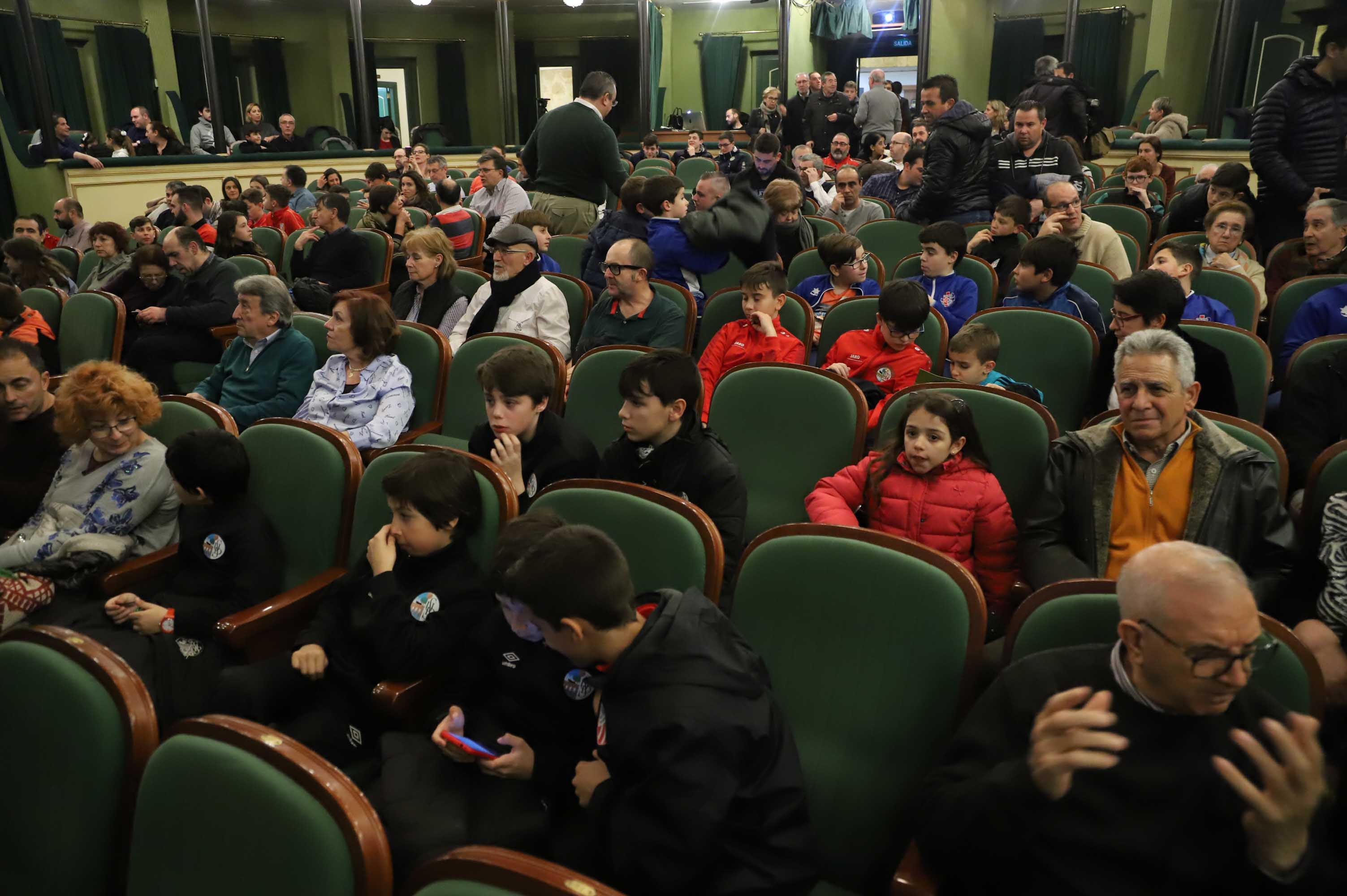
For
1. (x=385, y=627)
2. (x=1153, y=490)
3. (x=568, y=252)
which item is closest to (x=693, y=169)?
(x=568, y=252)

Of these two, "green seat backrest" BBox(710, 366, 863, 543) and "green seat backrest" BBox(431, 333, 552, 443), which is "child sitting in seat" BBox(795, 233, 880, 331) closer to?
"green seat backrest" BBox(710, 366, 863, 543)

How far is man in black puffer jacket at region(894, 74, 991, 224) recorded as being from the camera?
5223 millimetres

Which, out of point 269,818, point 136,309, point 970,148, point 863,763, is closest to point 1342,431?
point 863,763

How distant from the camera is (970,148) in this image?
5270 mm

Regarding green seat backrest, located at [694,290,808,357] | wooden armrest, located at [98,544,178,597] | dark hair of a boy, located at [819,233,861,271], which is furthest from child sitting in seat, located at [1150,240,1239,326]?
wooden armrest, located at [98,544,178,597]

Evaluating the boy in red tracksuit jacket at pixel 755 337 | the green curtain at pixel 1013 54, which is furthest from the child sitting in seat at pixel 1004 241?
the green curtain at pixel 1013 54

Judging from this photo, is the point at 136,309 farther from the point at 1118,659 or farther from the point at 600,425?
the point at 1118,659

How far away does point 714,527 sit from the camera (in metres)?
1.95

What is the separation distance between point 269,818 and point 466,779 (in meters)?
0.65

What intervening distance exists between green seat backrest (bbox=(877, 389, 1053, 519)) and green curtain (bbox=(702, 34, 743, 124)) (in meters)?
14.2

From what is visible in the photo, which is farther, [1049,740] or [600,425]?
[600,425]

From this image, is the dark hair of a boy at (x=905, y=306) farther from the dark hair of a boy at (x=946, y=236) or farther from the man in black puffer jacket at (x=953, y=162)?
the man in black puffer jacket at (x=953, y=162)

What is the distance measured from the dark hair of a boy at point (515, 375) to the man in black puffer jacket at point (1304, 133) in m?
4.28

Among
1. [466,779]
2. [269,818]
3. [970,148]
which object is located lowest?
[466,779]
